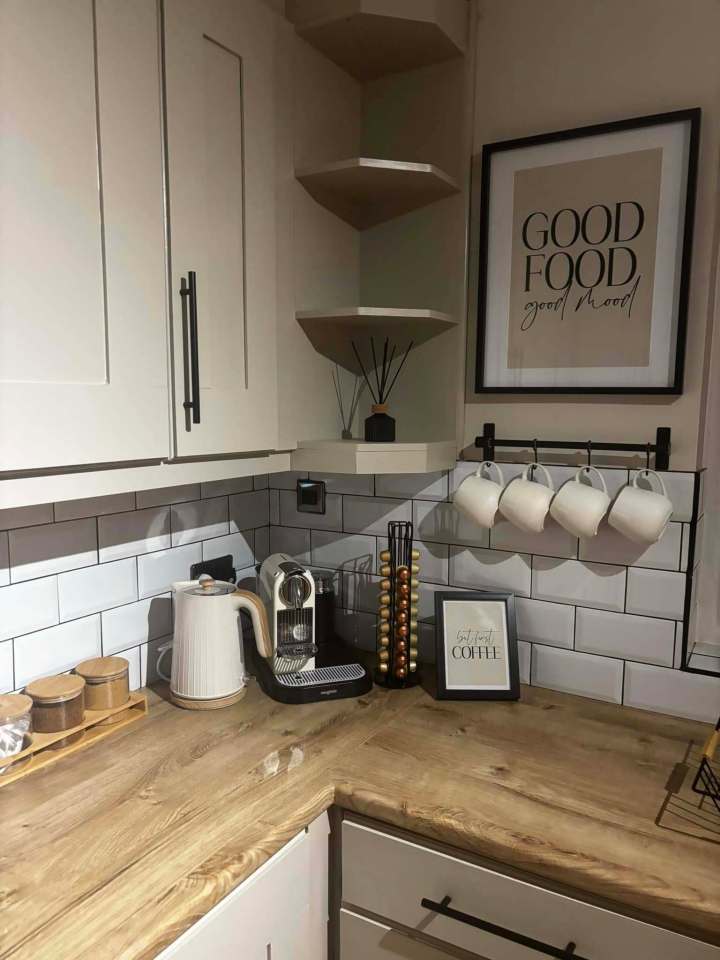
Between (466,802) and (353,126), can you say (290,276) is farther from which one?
(466,802)

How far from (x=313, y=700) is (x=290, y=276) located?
91cm

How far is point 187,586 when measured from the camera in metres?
1.58

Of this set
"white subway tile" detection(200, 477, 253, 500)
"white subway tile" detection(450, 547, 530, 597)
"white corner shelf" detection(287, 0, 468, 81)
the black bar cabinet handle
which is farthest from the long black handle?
"white corner shelf" detection(287, 0, 468, 81)

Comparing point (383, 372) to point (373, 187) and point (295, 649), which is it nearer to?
point (373, 187)

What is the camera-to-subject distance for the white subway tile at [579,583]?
5.01 feet

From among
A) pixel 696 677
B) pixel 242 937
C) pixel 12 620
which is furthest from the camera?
pixel 696 677

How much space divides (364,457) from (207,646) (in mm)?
511

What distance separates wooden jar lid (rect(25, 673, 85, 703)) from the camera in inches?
51.5

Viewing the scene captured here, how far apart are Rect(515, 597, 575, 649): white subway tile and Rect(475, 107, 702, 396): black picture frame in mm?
473

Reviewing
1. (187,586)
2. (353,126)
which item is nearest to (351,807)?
(187,586)

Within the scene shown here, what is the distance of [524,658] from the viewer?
Result: 165cm

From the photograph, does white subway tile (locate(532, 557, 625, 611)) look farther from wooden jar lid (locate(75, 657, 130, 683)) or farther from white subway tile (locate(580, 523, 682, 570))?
wooden jar lid (locate(75, 657, 130, 683))

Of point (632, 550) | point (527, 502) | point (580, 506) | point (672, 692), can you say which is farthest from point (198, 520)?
point (672, 692)

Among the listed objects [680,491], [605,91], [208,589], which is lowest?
[208,589]
